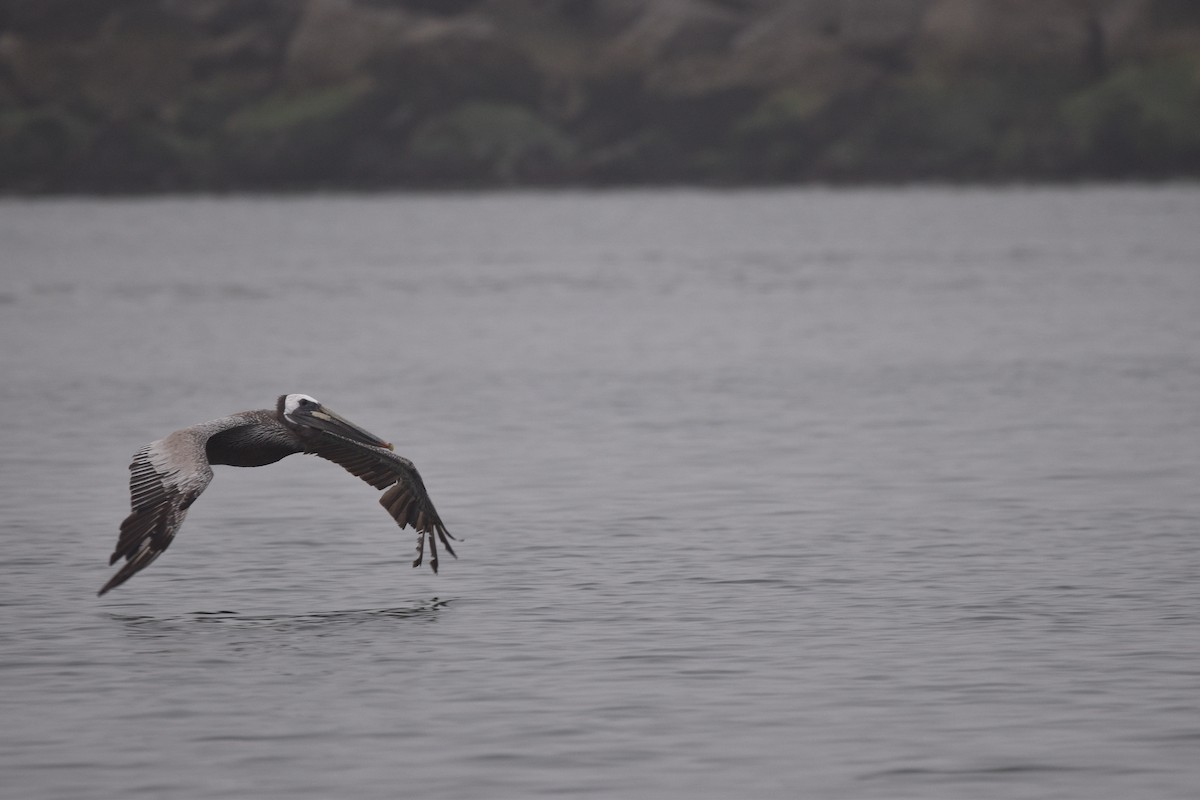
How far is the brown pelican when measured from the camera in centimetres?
1270

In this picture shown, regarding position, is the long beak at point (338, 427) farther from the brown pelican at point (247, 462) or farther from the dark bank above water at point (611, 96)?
the dark bank above water at point (611, 96)

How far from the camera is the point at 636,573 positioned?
15.4 meters

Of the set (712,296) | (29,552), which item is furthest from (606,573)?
(712,296)

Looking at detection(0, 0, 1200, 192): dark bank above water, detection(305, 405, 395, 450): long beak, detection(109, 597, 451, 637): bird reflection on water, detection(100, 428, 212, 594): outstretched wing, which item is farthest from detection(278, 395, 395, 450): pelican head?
detection(0, 0, 1200, 192): dark bank above water

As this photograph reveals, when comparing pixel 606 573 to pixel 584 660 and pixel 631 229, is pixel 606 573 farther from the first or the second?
pixel 631 229

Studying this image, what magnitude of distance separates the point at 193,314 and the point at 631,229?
56691 millimetres

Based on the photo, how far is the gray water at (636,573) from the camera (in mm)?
10930

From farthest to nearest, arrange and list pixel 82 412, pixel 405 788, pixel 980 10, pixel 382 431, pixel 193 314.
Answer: pixel 980 10
pixel 193 314
pixel 82 412
pixel 382 431
pixel 405 788

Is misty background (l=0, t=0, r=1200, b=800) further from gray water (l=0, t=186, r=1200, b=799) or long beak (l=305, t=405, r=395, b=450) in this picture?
long beak (l=305, t=405, r=395, b=450)

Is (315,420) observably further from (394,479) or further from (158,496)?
(158,496)

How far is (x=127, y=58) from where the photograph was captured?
15112 centimetres

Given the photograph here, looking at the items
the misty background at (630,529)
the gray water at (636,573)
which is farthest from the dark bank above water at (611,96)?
the gray water at (636,573)

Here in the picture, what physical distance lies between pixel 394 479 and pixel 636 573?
1.97 metres

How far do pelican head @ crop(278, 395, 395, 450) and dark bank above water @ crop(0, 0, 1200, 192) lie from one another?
120612mm
